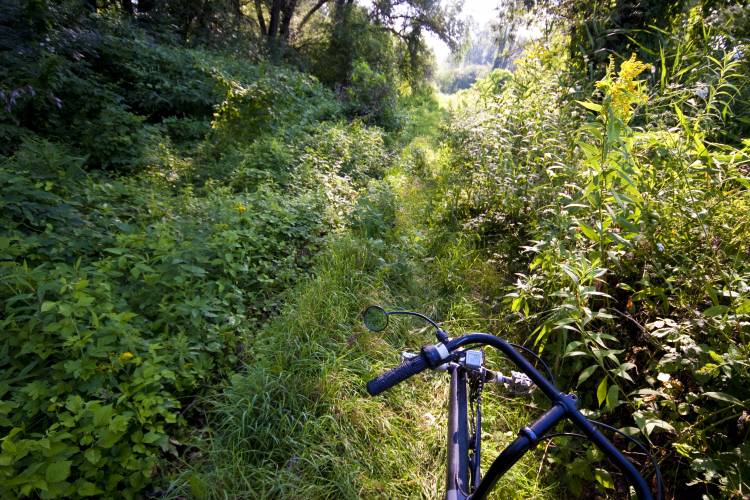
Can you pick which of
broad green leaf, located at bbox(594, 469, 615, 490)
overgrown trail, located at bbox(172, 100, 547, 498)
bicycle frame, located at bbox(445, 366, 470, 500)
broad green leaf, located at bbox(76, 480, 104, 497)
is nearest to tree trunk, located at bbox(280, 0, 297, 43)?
A: overgrown trail, located at bbox(172, 100, 547, 498)

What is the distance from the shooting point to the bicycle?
2.28 ft

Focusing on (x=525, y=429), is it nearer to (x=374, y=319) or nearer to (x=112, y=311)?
(x=374, y=319)

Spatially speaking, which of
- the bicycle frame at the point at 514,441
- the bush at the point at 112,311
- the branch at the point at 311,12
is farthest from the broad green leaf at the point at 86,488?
the branch at the point at 311,12

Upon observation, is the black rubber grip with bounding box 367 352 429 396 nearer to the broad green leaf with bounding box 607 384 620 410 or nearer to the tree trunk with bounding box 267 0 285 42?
the broad green leaf with bounding box 607 384 620 410

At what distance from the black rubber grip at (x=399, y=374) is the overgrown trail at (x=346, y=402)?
3.42 feet

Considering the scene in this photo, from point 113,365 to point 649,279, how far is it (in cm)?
270

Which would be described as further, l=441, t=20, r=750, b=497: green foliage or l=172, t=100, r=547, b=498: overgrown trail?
l=172, t=100, r=547, b=498: overgrown trail

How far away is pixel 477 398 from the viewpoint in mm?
1338

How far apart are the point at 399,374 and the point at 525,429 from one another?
13.3 inches

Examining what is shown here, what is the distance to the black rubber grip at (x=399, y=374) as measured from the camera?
36.6 inches

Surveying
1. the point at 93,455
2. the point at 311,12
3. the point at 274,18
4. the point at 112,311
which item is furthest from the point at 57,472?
the point at 311,12

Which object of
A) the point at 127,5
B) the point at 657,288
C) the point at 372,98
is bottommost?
the point at 657,288

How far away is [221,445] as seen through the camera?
1840mm

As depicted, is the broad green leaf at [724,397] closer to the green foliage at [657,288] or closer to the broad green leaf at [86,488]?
the green foliage at [657,288]
